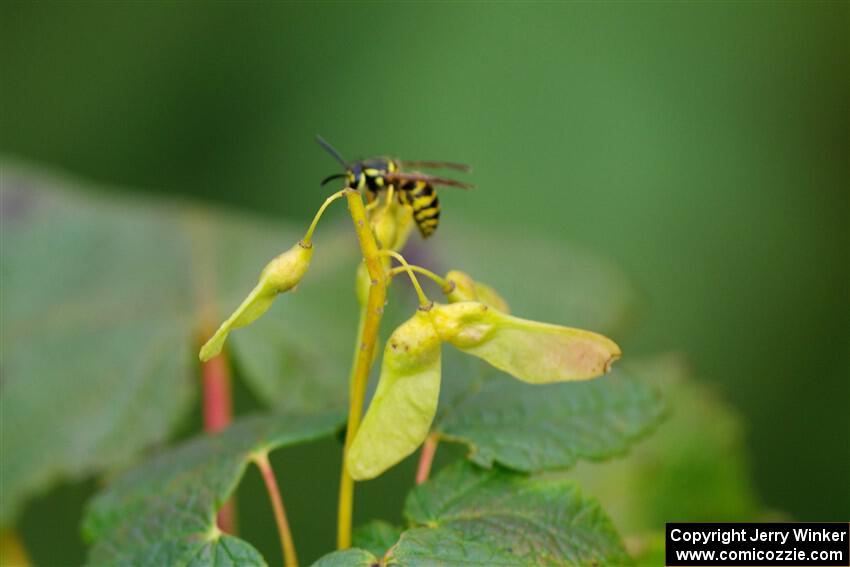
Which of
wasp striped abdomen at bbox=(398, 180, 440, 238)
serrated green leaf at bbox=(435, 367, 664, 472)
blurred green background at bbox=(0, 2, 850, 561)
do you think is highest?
blurred green background at bbox=(0, 2, 850, 561)

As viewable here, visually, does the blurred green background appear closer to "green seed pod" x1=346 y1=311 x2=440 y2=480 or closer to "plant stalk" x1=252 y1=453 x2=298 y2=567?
"plant stalk" x1=252 y1=453 x2=298 y2=567

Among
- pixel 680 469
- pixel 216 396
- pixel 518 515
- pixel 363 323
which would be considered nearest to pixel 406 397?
pixel 363 323

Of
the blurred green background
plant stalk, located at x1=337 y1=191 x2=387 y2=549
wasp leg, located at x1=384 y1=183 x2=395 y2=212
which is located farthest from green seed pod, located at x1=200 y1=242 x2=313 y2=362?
the blurred green background

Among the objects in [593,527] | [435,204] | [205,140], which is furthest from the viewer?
[205,140]

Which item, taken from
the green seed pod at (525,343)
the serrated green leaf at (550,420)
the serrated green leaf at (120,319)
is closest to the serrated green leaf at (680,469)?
the serrated green leaf at (550,420)

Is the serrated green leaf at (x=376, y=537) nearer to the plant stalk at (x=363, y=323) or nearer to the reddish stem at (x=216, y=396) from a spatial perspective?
the plant stalk at (x=363, y=323)

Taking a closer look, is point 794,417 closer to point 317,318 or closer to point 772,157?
point 772,157

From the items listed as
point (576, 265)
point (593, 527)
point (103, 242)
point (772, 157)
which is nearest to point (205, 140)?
point (103, 242)
